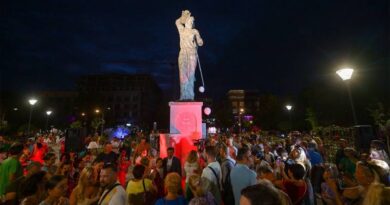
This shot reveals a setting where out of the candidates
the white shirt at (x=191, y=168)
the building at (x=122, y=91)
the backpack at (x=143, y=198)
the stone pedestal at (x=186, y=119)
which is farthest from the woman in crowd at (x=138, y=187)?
the building at (x=122, y=91)

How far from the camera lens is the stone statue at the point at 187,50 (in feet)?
42.8

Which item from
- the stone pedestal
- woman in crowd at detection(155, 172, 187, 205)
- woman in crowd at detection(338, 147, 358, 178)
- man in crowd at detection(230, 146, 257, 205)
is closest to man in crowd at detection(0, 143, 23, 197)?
woman in crowd at detection(155, 172, 187, 205)

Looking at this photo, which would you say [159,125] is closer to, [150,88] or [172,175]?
[150,88]

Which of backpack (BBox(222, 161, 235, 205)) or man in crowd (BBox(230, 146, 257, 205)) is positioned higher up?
man in crowd (BBox(230, 146, 257, 205))

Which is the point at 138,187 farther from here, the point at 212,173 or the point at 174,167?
the point at 174,167

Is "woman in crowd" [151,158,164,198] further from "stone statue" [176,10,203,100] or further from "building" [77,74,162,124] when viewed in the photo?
"building" [77,74,162,124]

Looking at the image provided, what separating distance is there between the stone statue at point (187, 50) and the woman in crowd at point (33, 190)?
31.6 feet

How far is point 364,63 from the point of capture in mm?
32562

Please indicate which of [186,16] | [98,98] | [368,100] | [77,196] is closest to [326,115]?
[368,100]

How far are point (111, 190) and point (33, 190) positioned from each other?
1097mm

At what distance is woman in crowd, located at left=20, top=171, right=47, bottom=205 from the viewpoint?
11.2 ft

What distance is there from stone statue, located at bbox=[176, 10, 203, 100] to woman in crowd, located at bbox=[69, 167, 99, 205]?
909 cm

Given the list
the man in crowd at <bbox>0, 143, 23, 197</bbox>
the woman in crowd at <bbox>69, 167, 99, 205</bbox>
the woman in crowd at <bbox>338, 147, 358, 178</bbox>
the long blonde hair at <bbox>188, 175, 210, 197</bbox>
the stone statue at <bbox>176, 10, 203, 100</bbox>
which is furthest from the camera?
the stone statue at <bbox>176, 10, 203, 100</bbox>

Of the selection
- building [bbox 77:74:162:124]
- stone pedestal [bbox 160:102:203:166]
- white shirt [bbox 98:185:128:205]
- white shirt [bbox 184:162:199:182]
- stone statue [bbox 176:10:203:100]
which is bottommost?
white shirt [bbox 98:185:128:205]
